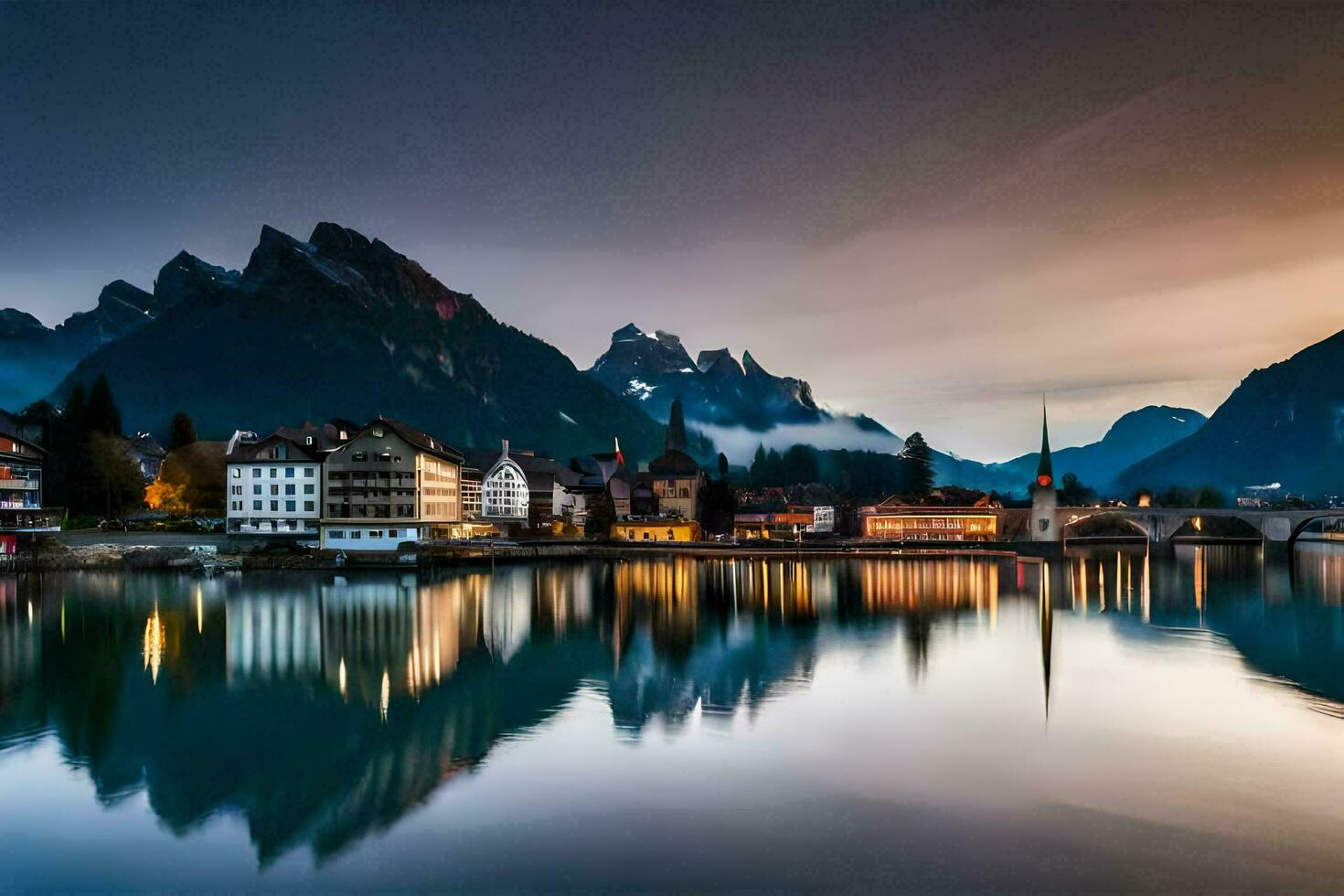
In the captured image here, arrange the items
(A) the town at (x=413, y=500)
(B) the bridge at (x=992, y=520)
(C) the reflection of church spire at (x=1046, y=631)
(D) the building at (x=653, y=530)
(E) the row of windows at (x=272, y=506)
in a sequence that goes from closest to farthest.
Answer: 1. (C) the reflection of church spire at (x=1046, y=631)
2. (A) the town at (x=413, y=500)
3. (E) the row of windows at (x=272, y=506)
4. (D) the building at (x=653, y=530)
5. (B) the bridge at (x=992, y=520)

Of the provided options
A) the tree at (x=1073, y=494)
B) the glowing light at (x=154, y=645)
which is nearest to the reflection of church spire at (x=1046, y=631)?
the glowing light at (x=154, y=645)

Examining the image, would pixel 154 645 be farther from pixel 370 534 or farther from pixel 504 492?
pixel 504 492

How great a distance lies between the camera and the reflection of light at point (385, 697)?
2519 centimetres

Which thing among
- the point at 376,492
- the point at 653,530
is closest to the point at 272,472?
the point at 376,492

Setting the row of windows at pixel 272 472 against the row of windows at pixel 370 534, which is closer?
the row of windows at pixel 370 534

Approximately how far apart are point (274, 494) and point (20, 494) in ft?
56.7

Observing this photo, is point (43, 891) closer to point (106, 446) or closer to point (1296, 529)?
point (106, 446)

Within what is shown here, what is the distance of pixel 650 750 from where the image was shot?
2169 cm

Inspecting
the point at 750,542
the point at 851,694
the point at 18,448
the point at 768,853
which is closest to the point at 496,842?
the point at 768,853

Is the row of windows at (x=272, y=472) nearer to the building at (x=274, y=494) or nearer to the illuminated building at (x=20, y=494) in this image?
the building at (x=274, y=494)

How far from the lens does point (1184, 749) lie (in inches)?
882

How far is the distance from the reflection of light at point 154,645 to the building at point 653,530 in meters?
61.8

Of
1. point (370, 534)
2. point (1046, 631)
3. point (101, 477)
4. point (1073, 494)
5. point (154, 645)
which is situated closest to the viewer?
point (154, 645)

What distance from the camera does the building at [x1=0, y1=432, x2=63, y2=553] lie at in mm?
65438
